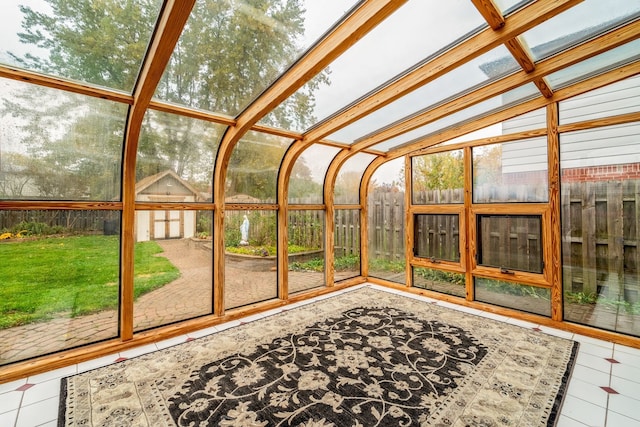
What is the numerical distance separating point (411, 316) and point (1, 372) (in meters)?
4.43

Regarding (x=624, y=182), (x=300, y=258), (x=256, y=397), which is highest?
(x=624, y=182)

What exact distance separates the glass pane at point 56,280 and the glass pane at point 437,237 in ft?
15.1

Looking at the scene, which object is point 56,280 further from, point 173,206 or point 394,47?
point 394,47

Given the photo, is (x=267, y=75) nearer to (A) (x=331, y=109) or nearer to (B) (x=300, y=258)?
(A) (x=331, y=109)

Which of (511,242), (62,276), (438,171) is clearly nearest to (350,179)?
(438,171)

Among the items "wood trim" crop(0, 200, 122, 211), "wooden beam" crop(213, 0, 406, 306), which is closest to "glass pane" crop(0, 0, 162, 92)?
"wooden beam" crop(213, 0, 406, 306)

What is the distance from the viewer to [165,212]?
11.6 feet

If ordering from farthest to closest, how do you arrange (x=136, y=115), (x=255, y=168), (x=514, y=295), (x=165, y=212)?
(x=255, y=168) → (x=514, y=295) → (x=165, y=212) → (x=136, y=115)

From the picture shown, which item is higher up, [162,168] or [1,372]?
[162,168]

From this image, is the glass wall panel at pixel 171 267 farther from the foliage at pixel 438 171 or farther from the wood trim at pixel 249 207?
the foliage at pixel 438 171

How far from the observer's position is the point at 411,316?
389 cm

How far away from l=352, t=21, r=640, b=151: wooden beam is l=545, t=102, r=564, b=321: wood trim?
0.41 meters

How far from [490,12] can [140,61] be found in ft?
8.88

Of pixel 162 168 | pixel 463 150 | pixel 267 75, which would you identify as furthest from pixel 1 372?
pixel 463 150
